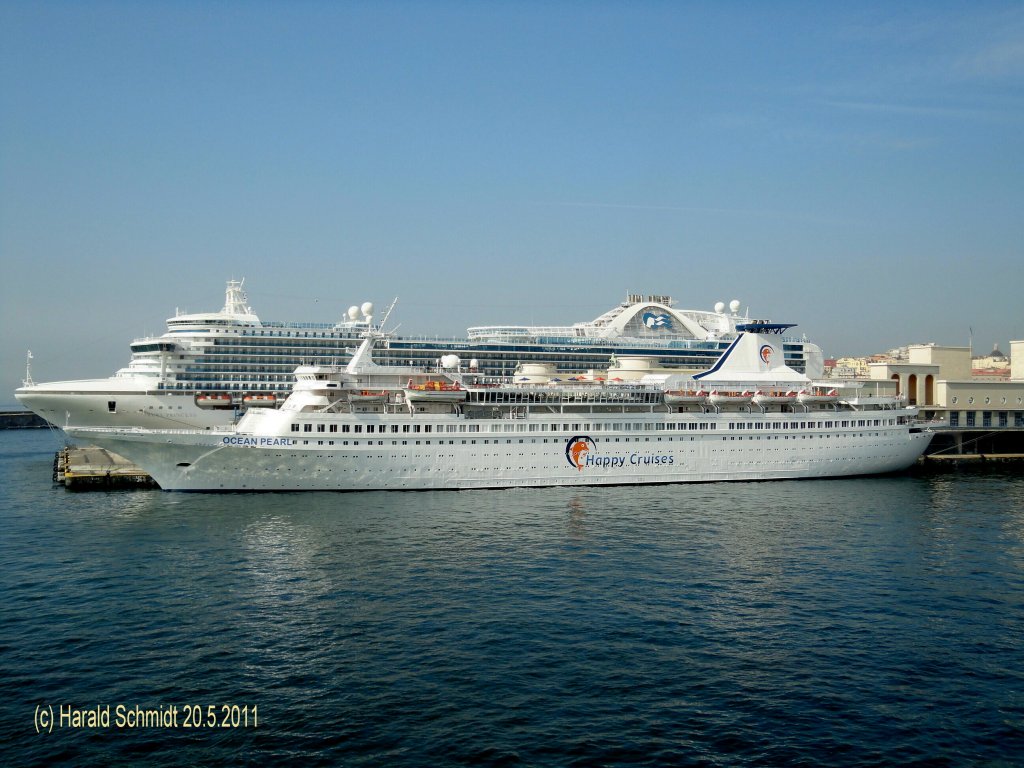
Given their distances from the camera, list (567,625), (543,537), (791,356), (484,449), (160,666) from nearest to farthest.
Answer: (160,666) → (567,625) → (543,537) → (484,449) → (791,356)

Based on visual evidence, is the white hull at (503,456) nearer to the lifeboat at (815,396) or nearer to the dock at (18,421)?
the lifeboat at (815,396)

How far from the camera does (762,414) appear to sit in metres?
37.6

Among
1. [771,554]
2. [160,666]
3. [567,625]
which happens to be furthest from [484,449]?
[160,666]

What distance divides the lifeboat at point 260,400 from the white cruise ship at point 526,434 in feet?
51.3


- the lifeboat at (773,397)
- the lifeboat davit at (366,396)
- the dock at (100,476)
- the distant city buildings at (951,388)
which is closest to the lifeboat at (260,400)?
the dock at (100,476)

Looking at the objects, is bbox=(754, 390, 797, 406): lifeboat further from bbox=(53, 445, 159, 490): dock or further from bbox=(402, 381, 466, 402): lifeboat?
bbox=(53, 445, 159, 490): dock

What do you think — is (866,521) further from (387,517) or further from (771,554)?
(387,517)

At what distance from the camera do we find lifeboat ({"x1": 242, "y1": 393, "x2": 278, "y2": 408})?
4944cm

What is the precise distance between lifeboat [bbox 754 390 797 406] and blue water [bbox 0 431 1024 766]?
10942mm

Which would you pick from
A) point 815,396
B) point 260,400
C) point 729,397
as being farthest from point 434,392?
point 260,400

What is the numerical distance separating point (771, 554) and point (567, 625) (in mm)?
8848

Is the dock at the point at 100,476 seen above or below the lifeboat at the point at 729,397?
below

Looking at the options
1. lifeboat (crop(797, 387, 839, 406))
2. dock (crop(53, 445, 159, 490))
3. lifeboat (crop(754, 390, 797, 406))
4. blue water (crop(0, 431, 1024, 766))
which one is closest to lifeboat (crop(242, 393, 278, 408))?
dock (crop(53, 445, 159, 490))

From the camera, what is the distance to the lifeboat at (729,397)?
3778cm
